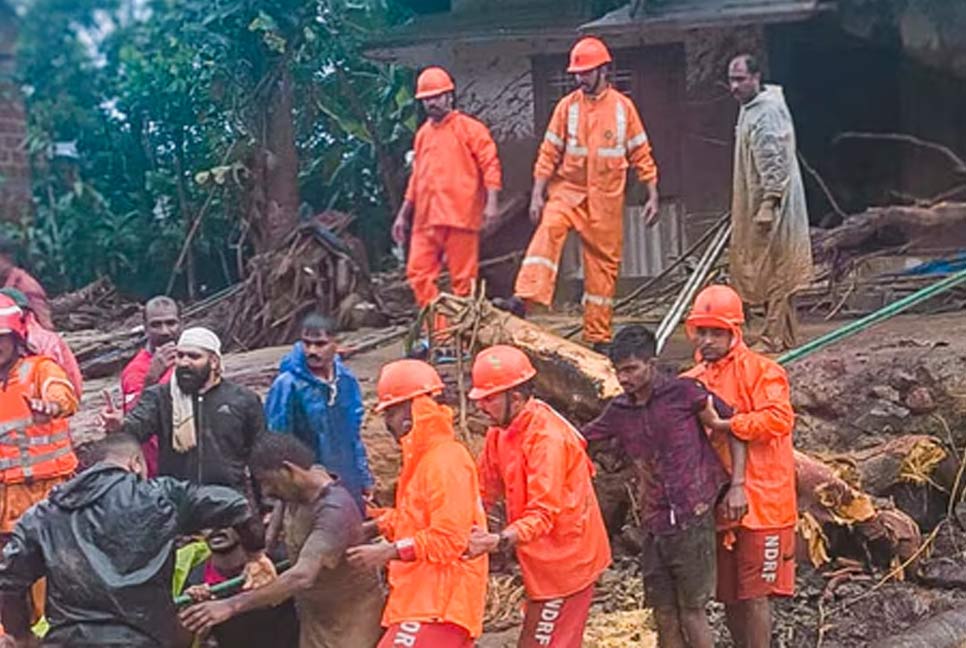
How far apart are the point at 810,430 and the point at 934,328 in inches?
68.2

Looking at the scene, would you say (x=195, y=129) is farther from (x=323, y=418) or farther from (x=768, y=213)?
(x=323, y=418)

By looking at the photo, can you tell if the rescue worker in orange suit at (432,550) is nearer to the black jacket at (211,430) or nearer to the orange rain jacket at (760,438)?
the black jacket at (211,430)

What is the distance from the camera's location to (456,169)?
9164 millimetres

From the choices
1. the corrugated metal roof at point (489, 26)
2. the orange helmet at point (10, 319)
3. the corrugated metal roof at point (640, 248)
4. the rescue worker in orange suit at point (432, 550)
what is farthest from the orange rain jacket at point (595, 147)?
the corrugated metal roof at point (640, 248)

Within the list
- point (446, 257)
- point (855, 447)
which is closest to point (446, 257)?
point (446, 257)

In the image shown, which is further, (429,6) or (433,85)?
(429,6)

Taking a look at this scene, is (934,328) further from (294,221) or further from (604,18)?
(294,221)

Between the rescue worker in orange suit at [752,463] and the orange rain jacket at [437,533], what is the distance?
1294 mm

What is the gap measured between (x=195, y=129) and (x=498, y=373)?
37.4ft

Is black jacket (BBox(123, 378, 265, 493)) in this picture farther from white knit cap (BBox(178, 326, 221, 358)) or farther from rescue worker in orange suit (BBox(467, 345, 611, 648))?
rescue worker in orange suit (BBox(467, 345, 611, 648))

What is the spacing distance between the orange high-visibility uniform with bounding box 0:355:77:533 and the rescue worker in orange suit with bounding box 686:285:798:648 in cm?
274

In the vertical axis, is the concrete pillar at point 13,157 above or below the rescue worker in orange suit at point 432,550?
above

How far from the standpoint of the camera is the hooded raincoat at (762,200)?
8789 mm

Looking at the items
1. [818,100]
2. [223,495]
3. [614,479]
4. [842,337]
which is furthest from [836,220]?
[223,495]
